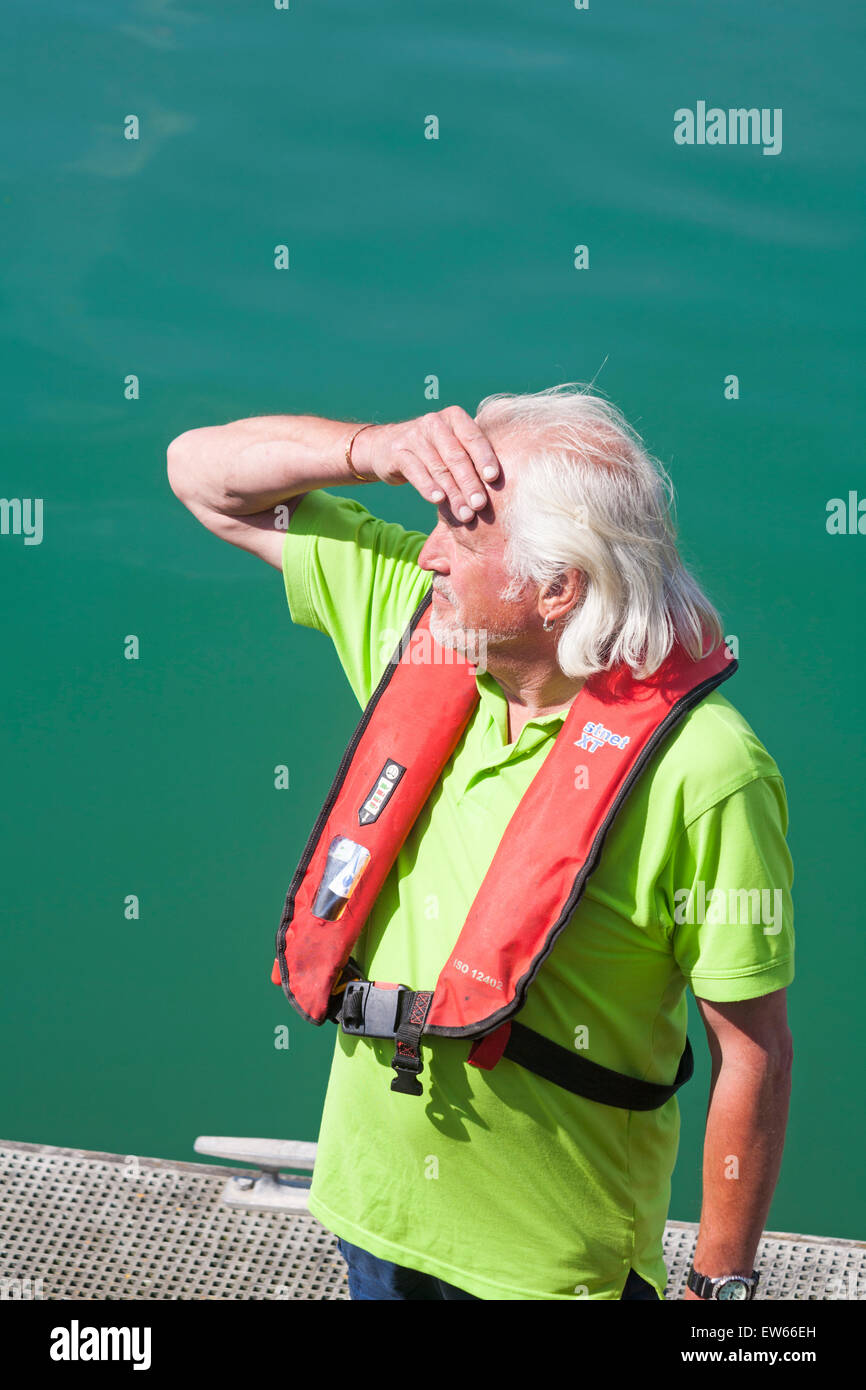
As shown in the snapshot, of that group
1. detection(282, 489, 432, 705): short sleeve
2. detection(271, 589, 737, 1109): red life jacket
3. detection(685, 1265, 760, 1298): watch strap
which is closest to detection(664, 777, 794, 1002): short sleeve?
detection(271, 589, 737, 1109): red life jacket

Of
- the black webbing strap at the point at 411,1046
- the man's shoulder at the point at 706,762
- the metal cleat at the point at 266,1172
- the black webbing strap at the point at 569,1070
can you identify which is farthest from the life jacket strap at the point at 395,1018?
the metal cleat at the point at 266,1172

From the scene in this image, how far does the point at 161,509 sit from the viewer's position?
270 centimetres

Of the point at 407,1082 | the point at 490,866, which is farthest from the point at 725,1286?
the point at 490,866

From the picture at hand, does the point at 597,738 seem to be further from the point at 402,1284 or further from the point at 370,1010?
the point at 402,1284

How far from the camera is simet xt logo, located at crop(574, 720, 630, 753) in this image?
1.30 m

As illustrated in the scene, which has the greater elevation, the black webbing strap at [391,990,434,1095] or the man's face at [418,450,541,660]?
the man's face at [418,450,541,660]

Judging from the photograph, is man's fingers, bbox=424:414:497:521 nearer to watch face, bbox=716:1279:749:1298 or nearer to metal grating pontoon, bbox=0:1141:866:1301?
watch face, bbox=716:1279:749:1298

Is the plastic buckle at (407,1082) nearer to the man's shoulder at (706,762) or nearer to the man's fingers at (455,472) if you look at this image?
the man's shoulder at (706,762)

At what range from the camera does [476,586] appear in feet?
4.42

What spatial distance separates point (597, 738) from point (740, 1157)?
494 millimetres

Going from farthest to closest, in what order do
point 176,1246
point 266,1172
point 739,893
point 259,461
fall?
point 266,1172 → point 176,1246 → point 259,461 → point 739,893

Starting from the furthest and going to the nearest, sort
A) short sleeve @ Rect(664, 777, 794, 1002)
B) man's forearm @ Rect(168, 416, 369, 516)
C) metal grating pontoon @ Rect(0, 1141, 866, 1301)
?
metal grating pontoon @ Rect(0, 1141, 866, 1301) < man's forearm @ Rect(168, 416, 369, 516) < short sleeve @ Rect(664, 777, 794, 1002)
